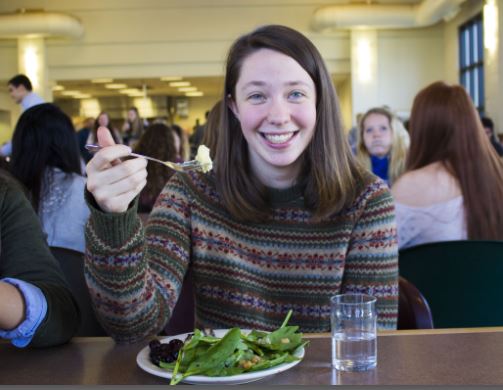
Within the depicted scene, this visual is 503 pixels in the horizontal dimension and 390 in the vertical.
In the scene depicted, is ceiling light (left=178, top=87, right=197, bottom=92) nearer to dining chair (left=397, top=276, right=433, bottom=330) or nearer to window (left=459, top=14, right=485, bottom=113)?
window (left=459, top=14, right=485, bottom=113)

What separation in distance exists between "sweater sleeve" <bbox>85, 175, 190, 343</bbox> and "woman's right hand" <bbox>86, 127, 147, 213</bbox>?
1.0 inches

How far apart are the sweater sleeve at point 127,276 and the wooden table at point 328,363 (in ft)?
0.17

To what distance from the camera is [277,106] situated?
1425 millimetres

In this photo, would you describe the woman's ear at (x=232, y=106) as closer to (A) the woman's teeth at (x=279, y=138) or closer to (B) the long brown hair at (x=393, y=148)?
(A) the woman's teeth at (x=279, y=138)

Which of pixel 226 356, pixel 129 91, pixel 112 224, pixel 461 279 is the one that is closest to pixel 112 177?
pixel 112 224

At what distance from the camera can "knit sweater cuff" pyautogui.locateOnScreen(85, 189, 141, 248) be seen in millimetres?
1030

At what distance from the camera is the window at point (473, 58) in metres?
10.5

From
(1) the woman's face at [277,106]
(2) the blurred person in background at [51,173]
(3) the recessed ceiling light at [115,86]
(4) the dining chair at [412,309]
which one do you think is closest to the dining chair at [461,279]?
(4) the dining chair at [412,309]

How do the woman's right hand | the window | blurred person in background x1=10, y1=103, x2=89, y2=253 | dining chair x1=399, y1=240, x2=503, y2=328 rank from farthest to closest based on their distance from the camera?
the window < blurred person in background x1=10, y1=103, x2=89, y2=253 < dining chair x1=399, y1=240, x2=503, y2=328 < the woman's right hand

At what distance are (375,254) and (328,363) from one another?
51 centimetres

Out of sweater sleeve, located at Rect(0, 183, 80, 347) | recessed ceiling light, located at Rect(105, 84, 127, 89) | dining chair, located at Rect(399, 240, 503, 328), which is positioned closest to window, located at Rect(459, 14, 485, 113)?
recessed ceiling light, located at Rect(105, 84, 127, 89)

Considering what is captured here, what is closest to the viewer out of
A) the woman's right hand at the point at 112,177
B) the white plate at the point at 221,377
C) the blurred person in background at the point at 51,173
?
the white plate at the point at 221,377

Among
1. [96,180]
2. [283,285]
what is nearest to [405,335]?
[283,285]

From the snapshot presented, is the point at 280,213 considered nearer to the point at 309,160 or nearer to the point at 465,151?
the point at 309,160
